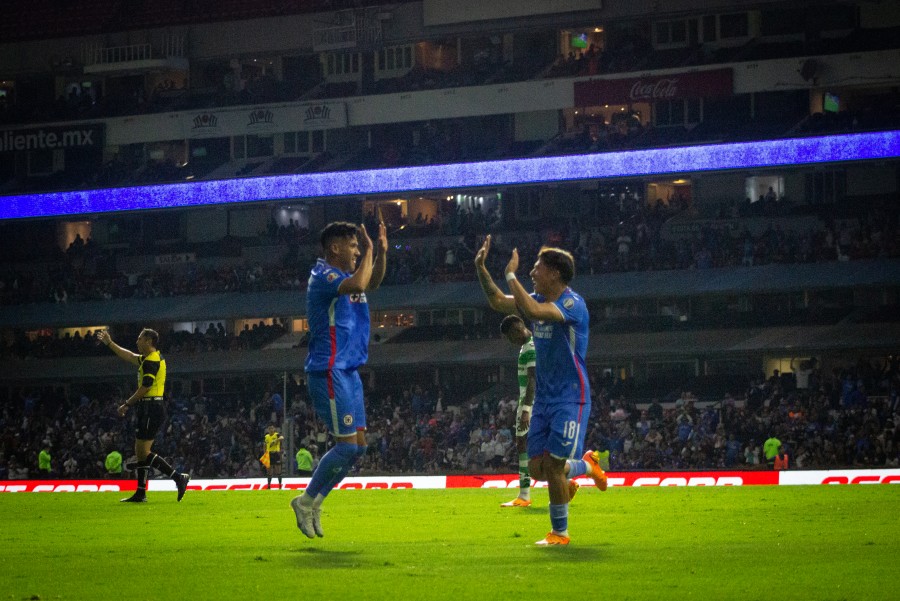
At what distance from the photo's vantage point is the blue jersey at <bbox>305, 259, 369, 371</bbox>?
38.5 ft

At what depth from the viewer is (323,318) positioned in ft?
38.9

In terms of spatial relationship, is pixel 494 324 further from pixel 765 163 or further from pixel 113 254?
pixel 113 254

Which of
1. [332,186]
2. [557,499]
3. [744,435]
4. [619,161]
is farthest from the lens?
[332,186]

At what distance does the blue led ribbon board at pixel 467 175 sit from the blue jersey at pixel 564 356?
129 feet

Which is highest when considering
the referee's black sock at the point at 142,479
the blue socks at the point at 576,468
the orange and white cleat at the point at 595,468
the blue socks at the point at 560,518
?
the blue socks at the point at 576,468

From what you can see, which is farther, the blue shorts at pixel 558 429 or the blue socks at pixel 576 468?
the blue socks at pixel 576 468

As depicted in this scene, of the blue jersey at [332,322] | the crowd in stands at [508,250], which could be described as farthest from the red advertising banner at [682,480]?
the crowd in stands at [508,250]

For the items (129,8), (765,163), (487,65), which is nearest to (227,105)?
(129,8)

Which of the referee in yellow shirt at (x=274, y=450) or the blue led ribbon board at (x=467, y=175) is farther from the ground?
the blue led ribbon board at (x=467, y=175)

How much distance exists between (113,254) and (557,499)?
185 feet

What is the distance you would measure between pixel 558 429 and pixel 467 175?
145 ft

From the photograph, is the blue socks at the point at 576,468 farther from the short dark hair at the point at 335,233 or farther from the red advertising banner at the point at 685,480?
the red advertising banner at the point at 685,480

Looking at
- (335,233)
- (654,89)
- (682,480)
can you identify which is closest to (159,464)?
(335,233)

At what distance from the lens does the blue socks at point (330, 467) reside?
11719 millimetres
